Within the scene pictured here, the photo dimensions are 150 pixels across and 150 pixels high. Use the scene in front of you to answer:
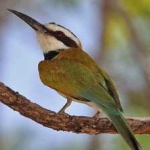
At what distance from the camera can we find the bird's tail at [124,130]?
3.30 meters

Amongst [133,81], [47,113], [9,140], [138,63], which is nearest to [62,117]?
[47,113]

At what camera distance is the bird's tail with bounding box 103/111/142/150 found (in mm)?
3301

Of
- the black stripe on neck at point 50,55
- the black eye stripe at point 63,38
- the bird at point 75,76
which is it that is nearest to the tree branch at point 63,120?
the bird at point 75,76

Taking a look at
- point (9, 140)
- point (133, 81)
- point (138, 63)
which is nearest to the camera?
point (138, 63)

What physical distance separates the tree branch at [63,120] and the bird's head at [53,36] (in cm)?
58

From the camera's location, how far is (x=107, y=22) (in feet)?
19.5

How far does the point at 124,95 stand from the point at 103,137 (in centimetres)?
45

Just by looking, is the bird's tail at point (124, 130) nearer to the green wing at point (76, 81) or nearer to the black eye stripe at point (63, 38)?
the green wing at point (76, 81)

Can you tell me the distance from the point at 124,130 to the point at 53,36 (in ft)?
3.18

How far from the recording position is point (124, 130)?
3342 mm

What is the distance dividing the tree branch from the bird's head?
58cm

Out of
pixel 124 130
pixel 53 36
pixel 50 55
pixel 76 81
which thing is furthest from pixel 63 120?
pixel 53 36

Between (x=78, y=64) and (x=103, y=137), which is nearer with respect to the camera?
(x=78, y=64)

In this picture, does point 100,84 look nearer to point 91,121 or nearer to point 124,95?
point 91,121
